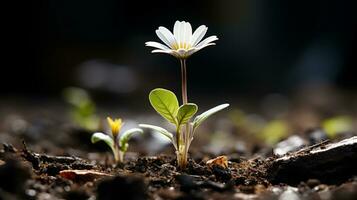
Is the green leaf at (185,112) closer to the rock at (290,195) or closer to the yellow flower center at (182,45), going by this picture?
the yellow flower center at (182,45)

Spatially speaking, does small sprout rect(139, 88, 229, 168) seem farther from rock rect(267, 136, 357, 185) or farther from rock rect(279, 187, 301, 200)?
rock rect(279, 187, 301, 200)

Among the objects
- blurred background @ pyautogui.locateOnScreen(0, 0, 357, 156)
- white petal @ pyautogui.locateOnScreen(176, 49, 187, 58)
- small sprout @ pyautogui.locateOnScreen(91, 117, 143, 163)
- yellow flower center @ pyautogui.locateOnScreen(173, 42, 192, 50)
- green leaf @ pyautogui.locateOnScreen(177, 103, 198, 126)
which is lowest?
green leaf @ pyautogui.locateOnScreen(177, 103, 198, 126)

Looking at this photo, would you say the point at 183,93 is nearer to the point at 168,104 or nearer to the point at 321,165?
the point at 168,104

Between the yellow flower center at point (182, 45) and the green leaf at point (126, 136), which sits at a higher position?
the yellow flower center at point (182, 45)

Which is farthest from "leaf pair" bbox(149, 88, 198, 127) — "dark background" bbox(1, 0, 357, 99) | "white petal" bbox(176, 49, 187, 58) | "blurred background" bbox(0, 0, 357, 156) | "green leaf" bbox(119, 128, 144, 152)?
"dark background" bbox(1, 0, 357, 99)

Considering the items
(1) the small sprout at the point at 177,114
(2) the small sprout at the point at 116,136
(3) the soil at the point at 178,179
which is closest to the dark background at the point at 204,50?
(2) the small sprout at the point at 116,136
